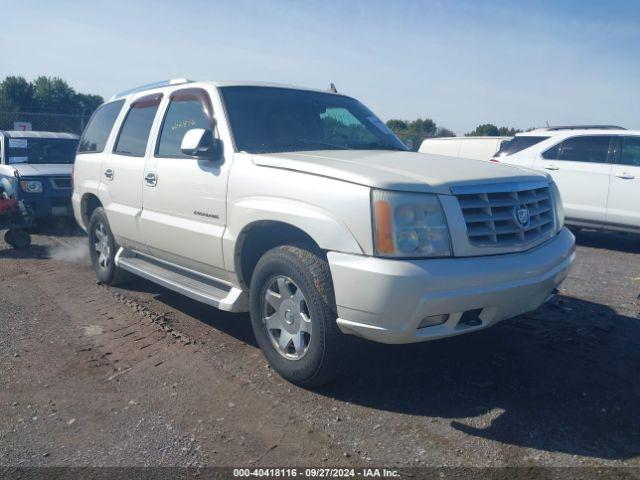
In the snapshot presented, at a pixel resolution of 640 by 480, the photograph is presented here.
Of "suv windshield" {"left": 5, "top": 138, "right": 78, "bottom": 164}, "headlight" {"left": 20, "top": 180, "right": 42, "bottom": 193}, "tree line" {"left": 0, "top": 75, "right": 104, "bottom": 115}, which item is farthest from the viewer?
"tree line" {"left": 0, "top": 75, "right": 104, "bottom": 115}

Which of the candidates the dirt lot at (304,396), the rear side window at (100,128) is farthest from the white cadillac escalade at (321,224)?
the rear side window at (100,128)

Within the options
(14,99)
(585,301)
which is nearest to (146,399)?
(585,301)

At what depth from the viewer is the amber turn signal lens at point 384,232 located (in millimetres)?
3104

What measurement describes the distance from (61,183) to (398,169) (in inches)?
300

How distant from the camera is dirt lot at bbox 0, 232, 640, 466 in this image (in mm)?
3018

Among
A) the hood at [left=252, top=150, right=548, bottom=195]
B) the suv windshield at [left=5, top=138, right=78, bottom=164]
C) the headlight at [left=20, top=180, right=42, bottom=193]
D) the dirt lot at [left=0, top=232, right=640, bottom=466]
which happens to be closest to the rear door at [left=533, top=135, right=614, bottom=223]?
the dirt lot at [left=0, top=232, right=640, bottom=466]

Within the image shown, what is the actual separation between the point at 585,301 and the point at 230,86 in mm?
3771

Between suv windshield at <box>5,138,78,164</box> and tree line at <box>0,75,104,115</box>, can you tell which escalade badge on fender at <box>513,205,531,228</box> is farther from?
tree line at <box>0,75,104,115</box>

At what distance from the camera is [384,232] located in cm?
310

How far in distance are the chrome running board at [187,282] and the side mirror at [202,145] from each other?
93 centimetres

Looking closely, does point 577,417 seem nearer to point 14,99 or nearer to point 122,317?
point 122,317

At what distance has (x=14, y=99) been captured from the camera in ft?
126

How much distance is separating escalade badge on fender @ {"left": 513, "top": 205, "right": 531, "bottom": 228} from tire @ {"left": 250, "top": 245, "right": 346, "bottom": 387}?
3.83 ft

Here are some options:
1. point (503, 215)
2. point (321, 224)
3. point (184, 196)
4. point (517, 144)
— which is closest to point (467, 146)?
point (517, 144)
